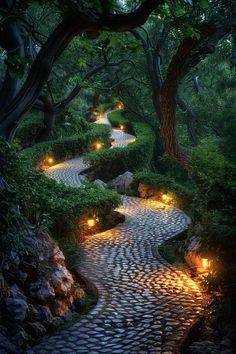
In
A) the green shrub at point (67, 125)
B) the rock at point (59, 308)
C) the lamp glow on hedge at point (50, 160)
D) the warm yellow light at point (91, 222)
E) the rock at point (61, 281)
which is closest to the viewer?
the rock at point (59, 308)

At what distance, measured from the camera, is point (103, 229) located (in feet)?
40.7

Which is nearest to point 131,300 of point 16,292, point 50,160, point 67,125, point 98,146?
point 16,292

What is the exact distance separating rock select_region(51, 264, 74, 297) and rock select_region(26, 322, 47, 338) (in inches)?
38.9

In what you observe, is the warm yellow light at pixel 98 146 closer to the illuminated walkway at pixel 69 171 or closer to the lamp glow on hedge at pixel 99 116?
the illuminated walkway at pixel 69 171

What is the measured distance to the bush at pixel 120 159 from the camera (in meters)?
21.1

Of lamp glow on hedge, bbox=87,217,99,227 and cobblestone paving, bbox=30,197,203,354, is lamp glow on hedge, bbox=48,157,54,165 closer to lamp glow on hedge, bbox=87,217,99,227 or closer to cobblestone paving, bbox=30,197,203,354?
lamp glow on hedge, bbox=87,217,99,227

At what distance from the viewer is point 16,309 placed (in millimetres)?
5996

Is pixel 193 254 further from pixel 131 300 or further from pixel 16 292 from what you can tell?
pixel 16 292

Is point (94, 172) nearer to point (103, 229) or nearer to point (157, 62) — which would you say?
point (157, 62)

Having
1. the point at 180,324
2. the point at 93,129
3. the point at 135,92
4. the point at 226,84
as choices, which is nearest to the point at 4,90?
the point at 180,324

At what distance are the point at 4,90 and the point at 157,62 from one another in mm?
9668

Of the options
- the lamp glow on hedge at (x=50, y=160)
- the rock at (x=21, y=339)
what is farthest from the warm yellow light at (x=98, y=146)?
the rock at (x=21, y=339)

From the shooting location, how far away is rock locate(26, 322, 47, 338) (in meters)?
6.07

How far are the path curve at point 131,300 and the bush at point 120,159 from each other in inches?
357
